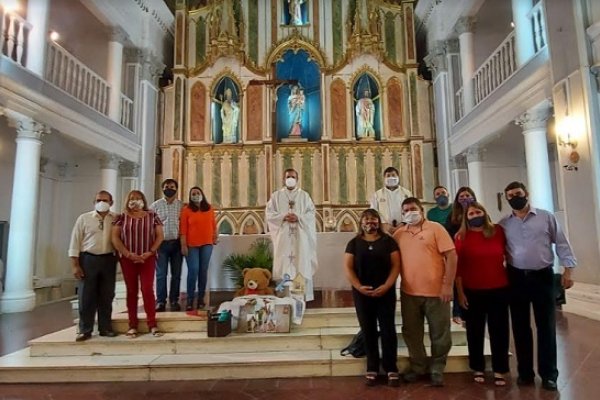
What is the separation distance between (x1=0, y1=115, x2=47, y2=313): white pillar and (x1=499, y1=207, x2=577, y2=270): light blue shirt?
6.60 metres

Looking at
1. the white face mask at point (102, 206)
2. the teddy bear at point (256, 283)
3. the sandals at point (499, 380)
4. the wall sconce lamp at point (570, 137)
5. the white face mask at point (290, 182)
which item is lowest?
the sandals at point (499, 380)

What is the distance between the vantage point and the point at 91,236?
3846 mm

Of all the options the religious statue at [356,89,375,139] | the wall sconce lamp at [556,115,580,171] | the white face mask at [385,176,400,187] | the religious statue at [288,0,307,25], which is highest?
the religious statue at [288,0,307,25]

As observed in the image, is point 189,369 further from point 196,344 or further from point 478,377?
point 478,377

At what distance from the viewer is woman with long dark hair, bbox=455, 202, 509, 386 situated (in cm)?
302

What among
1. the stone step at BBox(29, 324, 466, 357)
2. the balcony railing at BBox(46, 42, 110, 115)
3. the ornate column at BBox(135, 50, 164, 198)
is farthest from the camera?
A: the ornate column at BBox(135, 50, 164, 198)

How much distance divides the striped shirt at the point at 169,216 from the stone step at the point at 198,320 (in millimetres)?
803

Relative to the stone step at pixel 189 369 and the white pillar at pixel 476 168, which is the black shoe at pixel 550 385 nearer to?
the stone step at pixel 189 369

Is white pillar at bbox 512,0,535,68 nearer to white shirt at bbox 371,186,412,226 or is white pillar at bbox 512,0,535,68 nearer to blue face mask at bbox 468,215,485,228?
white shirt at bbox 371,186,412,226

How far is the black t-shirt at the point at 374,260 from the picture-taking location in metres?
3.10

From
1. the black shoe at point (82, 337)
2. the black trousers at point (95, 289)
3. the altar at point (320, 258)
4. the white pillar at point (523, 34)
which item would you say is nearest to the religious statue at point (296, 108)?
the altar at point (320, 258)

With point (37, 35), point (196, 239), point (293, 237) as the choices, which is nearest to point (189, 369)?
point (196, 239)

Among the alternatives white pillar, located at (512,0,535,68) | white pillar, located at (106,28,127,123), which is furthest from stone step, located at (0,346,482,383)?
white pillar, located at (106,28,127,123)

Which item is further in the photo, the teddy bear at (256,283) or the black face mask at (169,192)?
the black face mask at (169,192)
